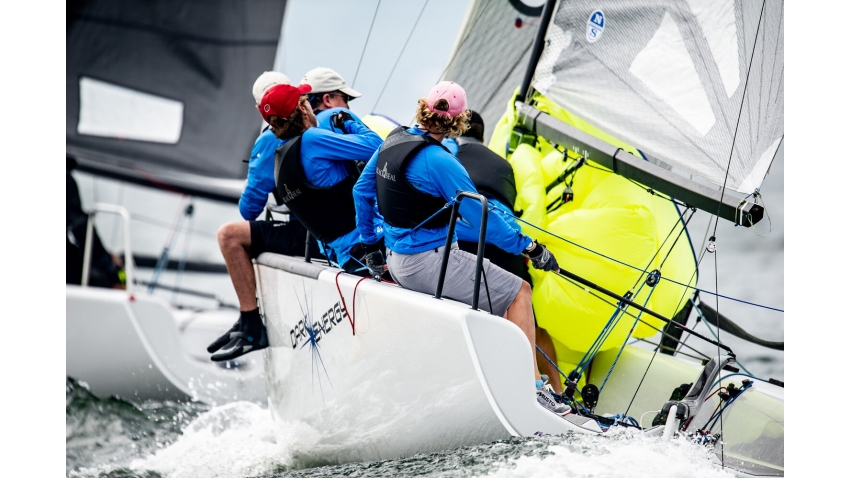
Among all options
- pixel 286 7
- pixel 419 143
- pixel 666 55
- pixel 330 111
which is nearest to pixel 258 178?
pixel 330 111

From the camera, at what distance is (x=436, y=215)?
86.0 inches

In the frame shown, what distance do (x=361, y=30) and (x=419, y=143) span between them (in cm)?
202

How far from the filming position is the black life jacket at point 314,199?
268cm

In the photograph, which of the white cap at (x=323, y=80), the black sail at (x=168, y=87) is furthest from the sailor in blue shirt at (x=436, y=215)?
the black sail at (x=168, y=87)

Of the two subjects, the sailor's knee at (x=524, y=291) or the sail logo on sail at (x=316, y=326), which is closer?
the sailor's knee at (x=524, y=291)

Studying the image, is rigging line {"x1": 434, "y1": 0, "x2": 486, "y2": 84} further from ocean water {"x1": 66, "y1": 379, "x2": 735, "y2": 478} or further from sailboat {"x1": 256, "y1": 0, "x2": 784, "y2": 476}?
ocean water {"x1": 66, "y1": 379, "x2": 735, "y2": 478}

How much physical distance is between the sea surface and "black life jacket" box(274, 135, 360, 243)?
772 mm

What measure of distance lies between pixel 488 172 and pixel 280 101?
0.71m

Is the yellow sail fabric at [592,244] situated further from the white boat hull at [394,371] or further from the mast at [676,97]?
the white boat hull at [394,371]

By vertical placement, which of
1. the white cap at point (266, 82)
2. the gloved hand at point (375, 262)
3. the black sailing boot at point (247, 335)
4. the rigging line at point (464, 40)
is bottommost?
the black sailing boot at point (247, 335)

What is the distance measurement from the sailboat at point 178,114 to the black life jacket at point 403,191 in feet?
9.73

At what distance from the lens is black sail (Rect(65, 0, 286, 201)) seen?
18.0ft

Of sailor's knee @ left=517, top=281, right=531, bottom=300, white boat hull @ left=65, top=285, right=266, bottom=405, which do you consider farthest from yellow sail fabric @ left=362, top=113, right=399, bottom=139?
white boat hull @ left=65, top=285, right=266, bottom=405
